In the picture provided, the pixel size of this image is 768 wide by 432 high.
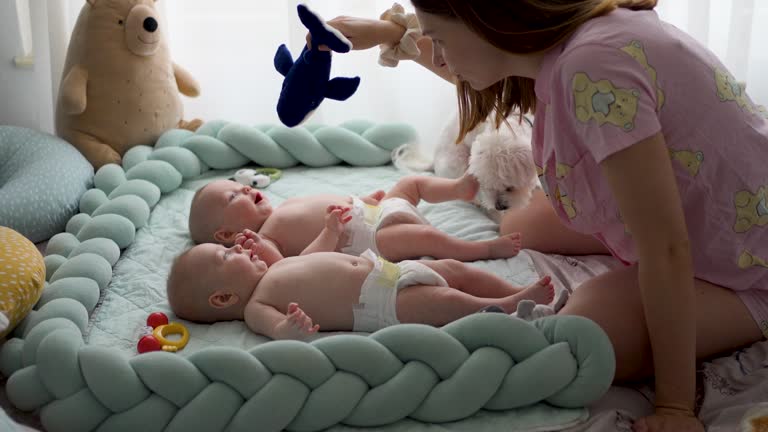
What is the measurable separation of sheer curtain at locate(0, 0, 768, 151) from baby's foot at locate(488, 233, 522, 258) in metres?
0.79

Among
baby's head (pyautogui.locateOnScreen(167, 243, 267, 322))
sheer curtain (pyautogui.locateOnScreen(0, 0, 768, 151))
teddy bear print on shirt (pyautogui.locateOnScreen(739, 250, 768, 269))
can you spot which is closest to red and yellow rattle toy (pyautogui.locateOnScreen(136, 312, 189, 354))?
baby's head (pyautogui.locateOnScreen(167, 243, 267, 322))

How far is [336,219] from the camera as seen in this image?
1597 millimetres

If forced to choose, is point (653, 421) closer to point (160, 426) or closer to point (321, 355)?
point (321, 355)

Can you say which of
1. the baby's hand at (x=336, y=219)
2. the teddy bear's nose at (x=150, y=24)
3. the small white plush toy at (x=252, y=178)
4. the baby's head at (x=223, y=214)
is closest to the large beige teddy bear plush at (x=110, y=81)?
the teddy bear's nose at (x=150, y=24)

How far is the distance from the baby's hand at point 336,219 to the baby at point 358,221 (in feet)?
0.04

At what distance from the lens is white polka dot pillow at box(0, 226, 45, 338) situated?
53.6 inches

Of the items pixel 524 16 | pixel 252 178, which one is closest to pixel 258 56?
pixel 252 178

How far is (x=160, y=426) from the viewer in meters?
1.16

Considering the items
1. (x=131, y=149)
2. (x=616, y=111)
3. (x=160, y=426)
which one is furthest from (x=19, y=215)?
(x=616, y=111)

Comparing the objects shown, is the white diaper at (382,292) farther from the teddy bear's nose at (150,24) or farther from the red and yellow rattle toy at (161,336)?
the teddy bear's nose at (150,24)

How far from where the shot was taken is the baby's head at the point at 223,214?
→ 5.66 feet

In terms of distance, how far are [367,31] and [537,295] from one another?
0.54 m

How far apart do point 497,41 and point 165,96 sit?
1289 millimetres

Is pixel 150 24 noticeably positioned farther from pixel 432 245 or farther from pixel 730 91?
pixel 730 91
